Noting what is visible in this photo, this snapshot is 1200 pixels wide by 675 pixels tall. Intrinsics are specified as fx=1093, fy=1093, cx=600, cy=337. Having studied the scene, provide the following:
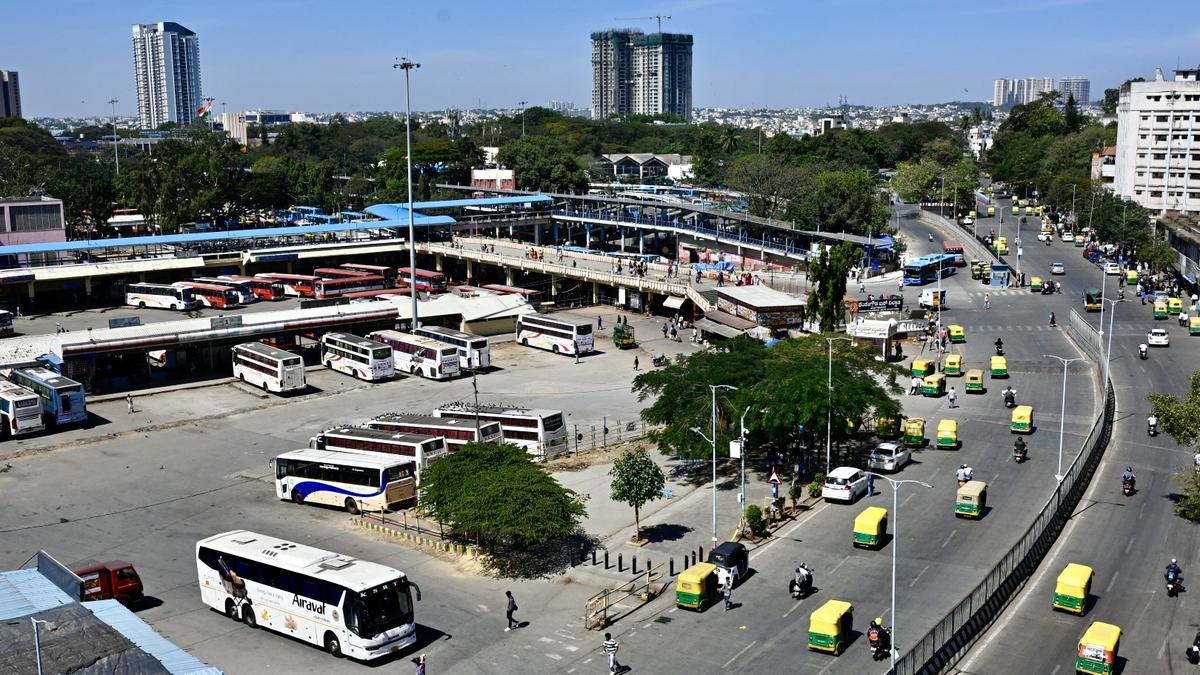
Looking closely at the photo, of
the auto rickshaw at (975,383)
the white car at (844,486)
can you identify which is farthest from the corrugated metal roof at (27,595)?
the auto rickshaw at (975,383)

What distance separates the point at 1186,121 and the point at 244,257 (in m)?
86.2

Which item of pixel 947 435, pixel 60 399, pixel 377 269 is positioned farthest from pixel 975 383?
pixel 377 269

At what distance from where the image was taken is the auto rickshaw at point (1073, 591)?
2766 cm

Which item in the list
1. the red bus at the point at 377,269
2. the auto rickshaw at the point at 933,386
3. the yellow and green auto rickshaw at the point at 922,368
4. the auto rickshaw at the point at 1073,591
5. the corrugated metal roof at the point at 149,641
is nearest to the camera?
the corrugated metal roof at the point at 149,641

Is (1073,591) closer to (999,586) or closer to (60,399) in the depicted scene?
(999,586)

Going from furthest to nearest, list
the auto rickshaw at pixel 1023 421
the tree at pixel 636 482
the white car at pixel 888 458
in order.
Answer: the auto rickshaw at pixel 1023 421
the white car at pixel 888 458
the tree at pixel 636 482

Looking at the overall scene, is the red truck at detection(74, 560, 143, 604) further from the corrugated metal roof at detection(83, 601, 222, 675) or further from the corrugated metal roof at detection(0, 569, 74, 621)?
the corrugated metal roof at detection(83, 601, 222, 675)

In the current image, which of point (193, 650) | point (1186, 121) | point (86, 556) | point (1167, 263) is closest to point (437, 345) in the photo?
point (86, 556)

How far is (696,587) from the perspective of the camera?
28781 millimetres

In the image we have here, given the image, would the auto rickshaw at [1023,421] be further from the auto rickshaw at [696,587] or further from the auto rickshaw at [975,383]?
the auto rickshaw at [696,587]

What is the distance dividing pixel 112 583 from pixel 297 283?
65.2 meters

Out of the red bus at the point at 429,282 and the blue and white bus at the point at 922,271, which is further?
the red bus at the point at 429,282

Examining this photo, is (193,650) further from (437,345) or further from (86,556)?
(437,345)

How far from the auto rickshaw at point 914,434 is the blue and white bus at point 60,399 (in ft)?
124
